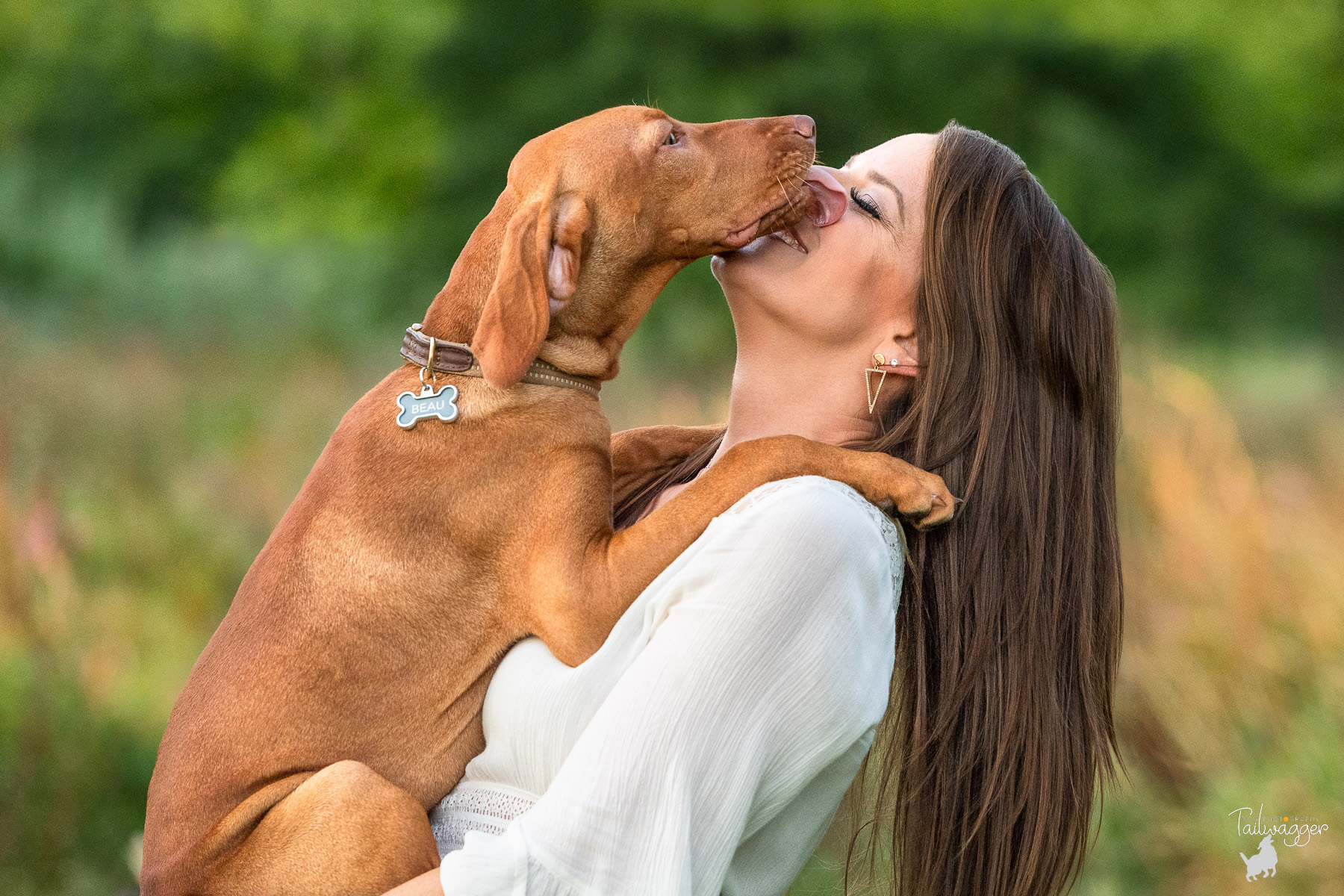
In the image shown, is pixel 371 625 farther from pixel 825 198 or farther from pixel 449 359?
pixel 825 198

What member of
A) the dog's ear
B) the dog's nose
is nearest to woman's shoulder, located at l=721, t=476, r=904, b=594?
the dog's ear

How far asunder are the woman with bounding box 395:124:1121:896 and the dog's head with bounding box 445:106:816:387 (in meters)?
0.12

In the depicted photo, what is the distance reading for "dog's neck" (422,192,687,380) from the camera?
3133 mm

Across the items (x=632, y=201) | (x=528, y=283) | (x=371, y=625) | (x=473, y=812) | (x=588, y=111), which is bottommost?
(x=473, y=812)

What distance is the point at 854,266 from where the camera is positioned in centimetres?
314

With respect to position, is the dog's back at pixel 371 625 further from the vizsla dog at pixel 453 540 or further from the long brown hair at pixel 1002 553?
the long brown hair at pixel 1002 553

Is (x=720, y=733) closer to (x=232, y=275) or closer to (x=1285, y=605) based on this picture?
(x=1285, y=605)

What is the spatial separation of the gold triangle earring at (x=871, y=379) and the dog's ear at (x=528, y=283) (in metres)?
0.79

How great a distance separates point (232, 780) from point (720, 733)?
3.81ft

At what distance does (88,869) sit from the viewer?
5609mm

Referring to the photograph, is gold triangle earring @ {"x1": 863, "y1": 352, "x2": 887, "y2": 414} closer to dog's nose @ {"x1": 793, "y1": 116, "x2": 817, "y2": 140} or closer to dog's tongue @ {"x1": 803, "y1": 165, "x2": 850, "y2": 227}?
dog's tongue @ {"x1": 803, "y1": 165, "x2": 850, "y2": 227}
